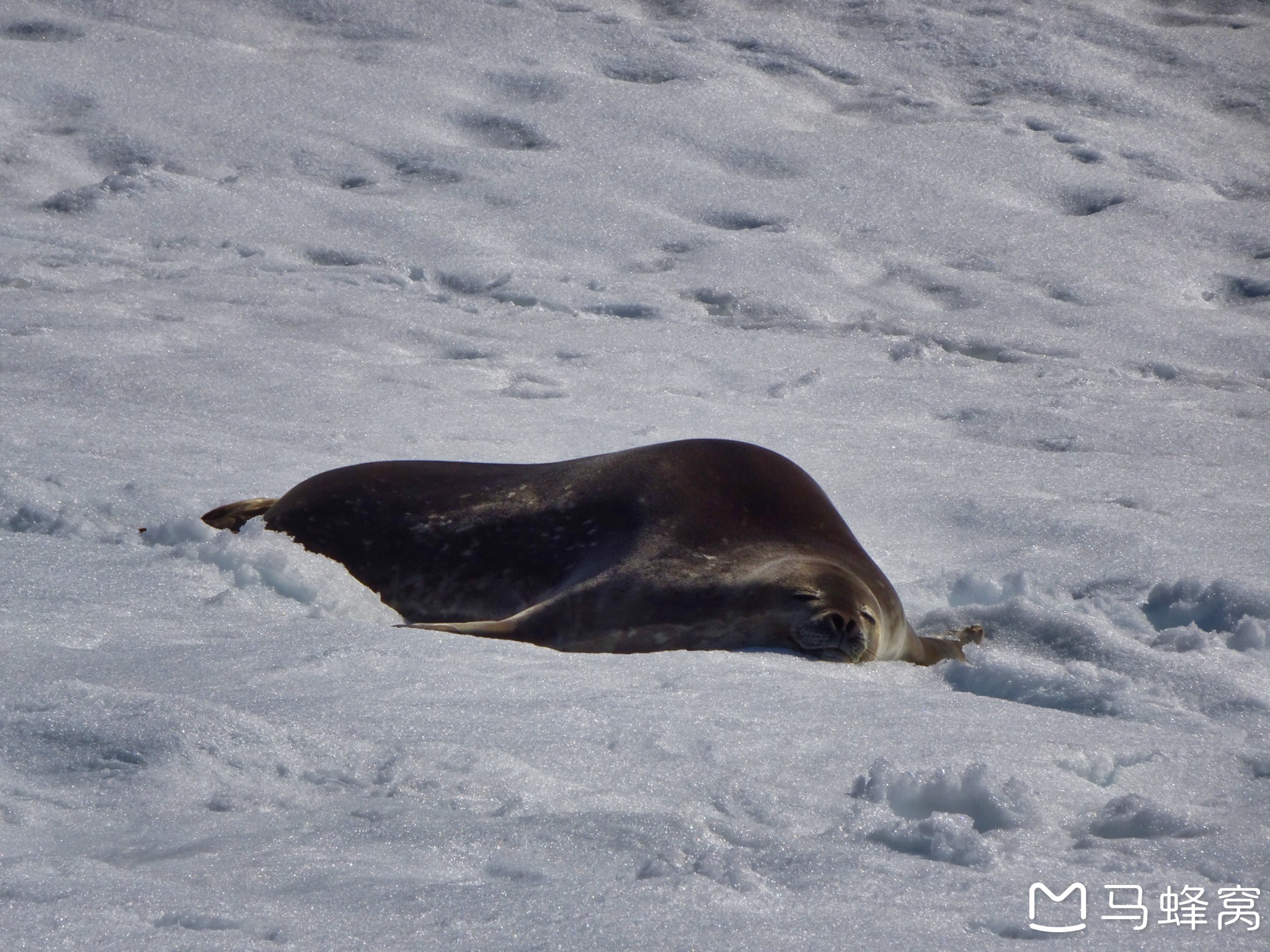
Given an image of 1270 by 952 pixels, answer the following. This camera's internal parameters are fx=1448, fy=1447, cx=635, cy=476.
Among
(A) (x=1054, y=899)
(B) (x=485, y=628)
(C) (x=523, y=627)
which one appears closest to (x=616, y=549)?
(C) (x=523, y=627)

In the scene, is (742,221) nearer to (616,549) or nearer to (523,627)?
(616,549)

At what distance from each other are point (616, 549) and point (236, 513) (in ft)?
3.31

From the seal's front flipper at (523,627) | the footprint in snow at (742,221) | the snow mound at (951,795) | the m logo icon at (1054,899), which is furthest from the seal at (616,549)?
the footprint in snow at (742,221)

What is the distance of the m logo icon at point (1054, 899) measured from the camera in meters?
1.67

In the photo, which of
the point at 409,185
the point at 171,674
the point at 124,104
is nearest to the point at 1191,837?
the point at 171,674

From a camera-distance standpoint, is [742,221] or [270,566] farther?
[742,221]

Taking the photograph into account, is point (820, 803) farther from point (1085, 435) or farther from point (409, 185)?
point (409, 185)

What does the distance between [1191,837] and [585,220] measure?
601 centimetres

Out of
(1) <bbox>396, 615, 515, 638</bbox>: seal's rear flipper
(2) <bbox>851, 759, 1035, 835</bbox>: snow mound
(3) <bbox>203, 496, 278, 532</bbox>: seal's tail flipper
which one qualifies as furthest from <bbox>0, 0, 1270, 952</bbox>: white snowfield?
(1) <bbox>396, 615, 515, 638</bbox>: seal's rear flipper

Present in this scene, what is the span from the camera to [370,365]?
564 centimetres

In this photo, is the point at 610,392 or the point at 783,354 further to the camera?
the point at 783,354

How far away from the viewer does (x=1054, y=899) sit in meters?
1.75

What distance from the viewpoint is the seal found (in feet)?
11.2

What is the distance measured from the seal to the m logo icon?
58.3 inches
